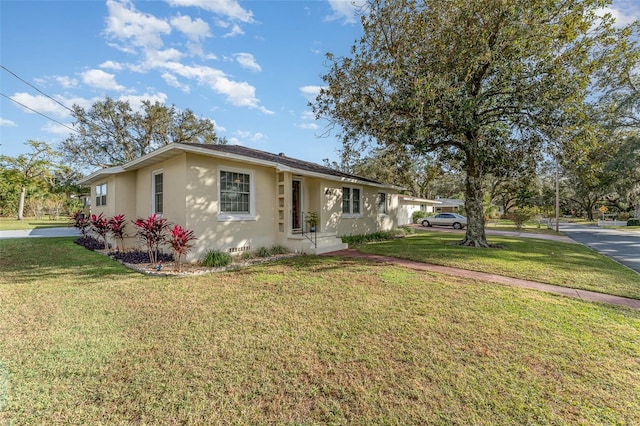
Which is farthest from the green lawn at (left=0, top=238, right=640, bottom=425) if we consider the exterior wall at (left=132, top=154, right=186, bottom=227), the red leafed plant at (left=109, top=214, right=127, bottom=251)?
the red leafed plant at (left=109, top=214, right=127, bottom=251)

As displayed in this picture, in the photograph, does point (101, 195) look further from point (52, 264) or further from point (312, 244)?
point (312, 244)

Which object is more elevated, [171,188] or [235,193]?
[171,188]

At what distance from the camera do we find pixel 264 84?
13.2 m

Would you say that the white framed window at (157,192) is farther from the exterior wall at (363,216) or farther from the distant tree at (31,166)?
the distant tree at (31,166)

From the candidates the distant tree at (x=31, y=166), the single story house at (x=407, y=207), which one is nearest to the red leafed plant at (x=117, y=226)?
the single story house at (x=407, y=207)

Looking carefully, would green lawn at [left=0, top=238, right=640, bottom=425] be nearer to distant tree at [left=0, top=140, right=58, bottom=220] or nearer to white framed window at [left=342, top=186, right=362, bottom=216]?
white framed window at [left=342, top=186, right=362, bottom=216]

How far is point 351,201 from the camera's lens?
46.5 feet

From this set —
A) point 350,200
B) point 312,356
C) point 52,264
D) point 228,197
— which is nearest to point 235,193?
point 228,197

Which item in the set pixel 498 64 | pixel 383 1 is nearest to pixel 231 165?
pixel 383 1

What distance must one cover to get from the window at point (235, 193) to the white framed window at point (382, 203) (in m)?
9.42

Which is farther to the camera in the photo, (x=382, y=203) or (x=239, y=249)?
(x=382, y=203)

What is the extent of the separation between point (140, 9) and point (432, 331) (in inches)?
530

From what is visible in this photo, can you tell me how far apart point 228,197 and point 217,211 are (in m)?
0.65

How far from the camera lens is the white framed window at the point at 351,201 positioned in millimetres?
13922
